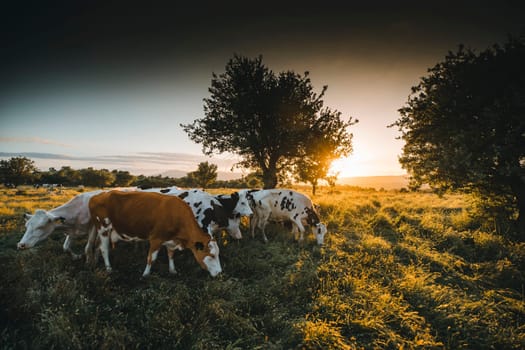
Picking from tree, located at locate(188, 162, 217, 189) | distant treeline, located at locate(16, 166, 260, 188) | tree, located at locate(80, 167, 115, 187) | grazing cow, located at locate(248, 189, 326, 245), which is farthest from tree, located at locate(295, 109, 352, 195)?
tree, located at locate(80, 167, 115, 187)

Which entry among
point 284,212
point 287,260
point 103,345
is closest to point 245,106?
point 284,212

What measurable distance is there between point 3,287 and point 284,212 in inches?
330

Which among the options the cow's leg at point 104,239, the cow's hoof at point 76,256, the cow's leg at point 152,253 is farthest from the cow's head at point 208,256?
the cow's hoof at point 76,256

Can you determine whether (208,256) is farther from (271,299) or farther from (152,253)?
(271,299)

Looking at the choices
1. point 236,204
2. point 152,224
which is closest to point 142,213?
point 152,224

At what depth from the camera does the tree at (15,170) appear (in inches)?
1905

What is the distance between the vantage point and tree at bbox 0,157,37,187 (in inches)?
1905

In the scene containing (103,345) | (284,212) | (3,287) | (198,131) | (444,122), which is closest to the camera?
(103,345)

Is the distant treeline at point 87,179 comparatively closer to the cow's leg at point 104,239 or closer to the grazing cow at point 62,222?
the grazing cow at point 62,222

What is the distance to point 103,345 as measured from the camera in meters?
3.21

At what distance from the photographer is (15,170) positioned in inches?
1925

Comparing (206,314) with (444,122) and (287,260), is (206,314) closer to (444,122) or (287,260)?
(287,260)

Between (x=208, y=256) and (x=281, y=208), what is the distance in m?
5.00

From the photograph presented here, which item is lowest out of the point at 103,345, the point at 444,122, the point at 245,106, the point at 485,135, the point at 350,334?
the point at 350,334
